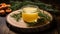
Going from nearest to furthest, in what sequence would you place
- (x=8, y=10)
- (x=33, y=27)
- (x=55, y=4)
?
(x=33, y=27) → (x=8, y=10) → (x=55, y=4)

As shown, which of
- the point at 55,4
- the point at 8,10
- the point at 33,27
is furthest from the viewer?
the point at 55,4

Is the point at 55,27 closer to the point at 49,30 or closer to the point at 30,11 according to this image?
the point at 49,30

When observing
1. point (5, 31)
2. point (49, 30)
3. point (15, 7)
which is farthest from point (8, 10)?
point (49, 30)

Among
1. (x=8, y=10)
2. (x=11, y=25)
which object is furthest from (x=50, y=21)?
(x=8, y=10)

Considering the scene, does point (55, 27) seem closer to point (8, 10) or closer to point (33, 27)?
point (33, 27)

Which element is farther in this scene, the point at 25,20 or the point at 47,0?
the point at 47,0

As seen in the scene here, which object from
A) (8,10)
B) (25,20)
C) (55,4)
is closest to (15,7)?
(8,10)

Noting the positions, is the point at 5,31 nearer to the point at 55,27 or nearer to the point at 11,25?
the point at 11,25

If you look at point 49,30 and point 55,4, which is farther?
point 55,4
